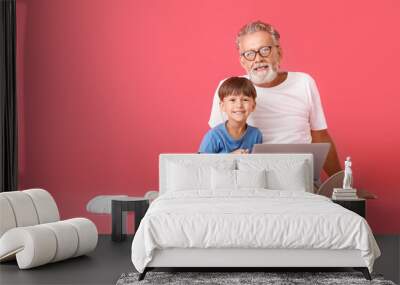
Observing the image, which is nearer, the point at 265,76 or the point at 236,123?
the point at 236,123

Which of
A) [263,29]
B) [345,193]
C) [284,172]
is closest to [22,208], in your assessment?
[284,172]

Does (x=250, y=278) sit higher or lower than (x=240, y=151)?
lower

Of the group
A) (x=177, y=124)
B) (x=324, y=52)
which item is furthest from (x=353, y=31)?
(x=177, y=124)

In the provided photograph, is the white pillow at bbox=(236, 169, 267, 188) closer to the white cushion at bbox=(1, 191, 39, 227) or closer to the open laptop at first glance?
the open laptop

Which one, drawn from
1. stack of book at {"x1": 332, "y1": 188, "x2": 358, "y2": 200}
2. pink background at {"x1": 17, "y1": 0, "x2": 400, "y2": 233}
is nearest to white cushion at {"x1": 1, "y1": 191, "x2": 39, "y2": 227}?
pink background at {"x1": 17, "y1": 0, "x2": 400, "y2": 233}

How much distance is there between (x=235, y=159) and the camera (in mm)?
6605

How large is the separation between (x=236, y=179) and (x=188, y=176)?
440 mm

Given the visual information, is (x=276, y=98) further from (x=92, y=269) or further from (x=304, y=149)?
(x=92, y=269)

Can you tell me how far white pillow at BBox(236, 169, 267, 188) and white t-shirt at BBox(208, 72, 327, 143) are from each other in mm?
1078

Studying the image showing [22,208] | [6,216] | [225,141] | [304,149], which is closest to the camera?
[6,216]

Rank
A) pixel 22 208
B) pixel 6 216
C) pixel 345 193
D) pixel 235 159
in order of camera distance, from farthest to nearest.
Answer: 1. pixel 235 159
2. pixel 345 193
3. pixel 22 208
4. pixel 6 216

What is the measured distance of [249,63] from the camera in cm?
742

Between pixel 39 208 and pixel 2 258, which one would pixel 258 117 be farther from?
pixel 2 258

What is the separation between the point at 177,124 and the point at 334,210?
295cm
